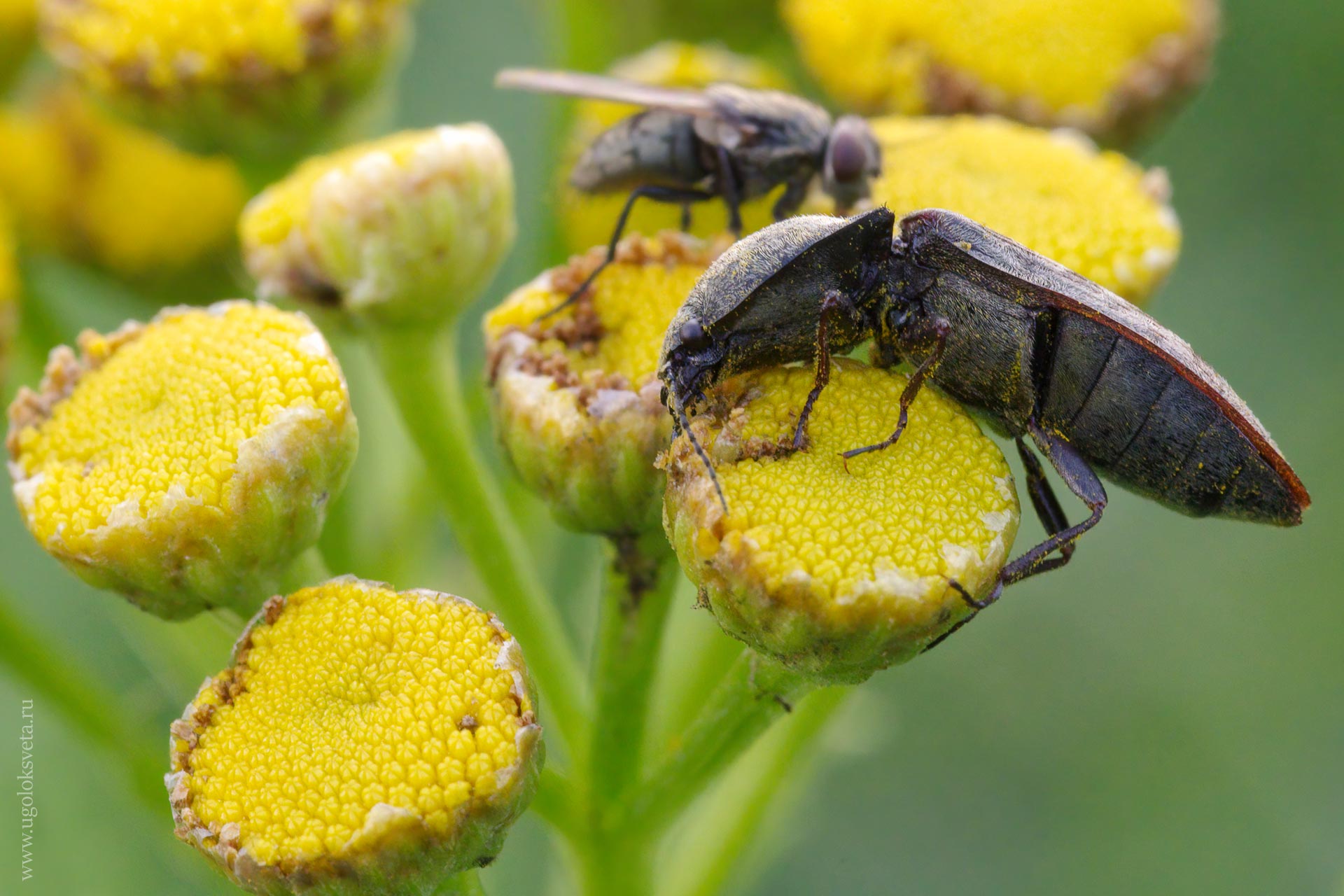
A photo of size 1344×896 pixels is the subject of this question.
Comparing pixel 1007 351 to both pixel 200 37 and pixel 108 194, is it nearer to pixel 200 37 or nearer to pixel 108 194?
pixel 200 37

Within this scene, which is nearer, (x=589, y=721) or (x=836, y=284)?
(x=836, y=284)

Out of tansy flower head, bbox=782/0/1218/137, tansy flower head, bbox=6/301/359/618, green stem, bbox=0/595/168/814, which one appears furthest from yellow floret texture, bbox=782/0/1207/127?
green stem, bbox=0/595/168/814

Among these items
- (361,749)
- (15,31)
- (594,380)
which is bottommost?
(361,749)

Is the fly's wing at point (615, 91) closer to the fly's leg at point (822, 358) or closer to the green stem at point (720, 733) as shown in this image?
the fly's leg at point (822, 358)

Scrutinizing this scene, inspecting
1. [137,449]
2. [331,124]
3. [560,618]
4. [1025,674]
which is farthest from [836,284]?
[1025,674]

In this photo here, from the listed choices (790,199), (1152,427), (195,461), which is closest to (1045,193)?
(790,199)

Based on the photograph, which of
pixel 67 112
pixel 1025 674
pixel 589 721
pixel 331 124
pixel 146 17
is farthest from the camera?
pixel 1025 674

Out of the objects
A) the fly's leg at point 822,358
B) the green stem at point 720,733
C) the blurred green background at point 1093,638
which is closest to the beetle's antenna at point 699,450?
the fly's leg at point 822,358

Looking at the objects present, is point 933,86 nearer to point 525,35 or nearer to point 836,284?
point 836,284
